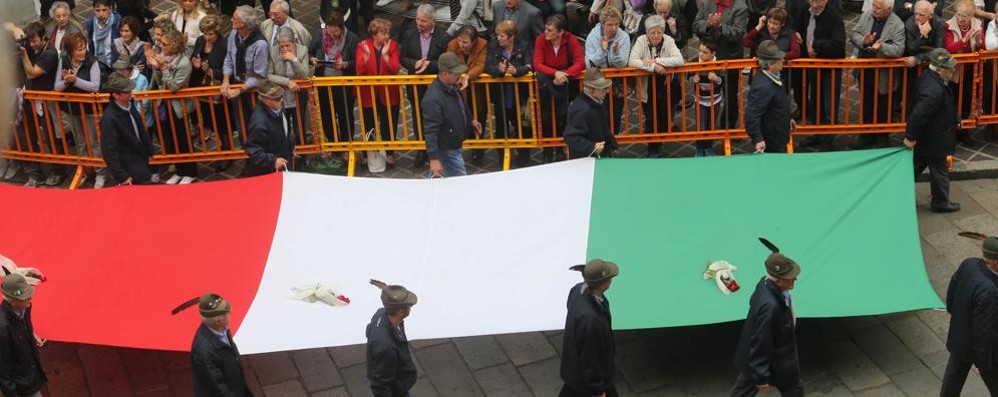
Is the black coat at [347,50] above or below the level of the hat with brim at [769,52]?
above

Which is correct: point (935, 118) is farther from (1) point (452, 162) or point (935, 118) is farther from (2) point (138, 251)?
(2) point (138, 251)

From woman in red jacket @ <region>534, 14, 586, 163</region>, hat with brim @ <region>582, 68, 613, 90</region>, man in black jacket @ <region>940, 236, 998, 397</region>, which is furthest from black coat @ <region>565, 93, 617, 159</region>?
man in black jacket @ <region>940, 236, 998, 397</region>

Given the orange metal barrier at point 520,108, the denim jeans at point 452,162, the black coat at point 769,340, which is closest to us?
the black coat at point 769,340

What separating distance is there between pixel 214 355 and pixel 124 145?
12.5 feet

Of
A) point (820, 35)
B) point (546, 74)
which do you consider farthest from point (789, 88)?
point (546, 74)

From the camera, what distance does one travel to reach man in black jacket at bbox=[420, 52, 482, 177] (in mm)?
10141

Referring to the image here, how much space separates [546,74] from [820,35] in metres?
2.64

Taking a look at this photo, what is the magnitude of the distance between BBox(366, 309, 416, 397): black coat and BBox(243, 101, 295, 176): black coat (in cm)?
301

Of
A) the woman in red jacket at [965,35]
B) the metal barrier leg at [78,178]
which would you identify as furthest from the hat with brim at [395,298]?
the woman in red jacket at [965,35]

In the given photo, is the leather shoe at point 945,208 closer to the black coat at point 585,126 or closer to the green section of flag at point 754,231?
the green section of flag at point 754,231

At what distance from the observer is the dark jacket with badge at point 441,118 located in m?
10.3

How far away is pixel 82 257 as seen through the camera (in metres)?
9.13

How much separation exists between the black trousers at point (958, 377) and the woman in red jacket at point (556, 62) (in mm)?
4408

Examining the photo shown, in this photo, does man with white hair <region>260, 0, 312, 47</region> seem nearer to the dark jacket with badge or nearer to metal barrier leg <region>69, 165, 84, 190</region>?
the dark jacket with badge
